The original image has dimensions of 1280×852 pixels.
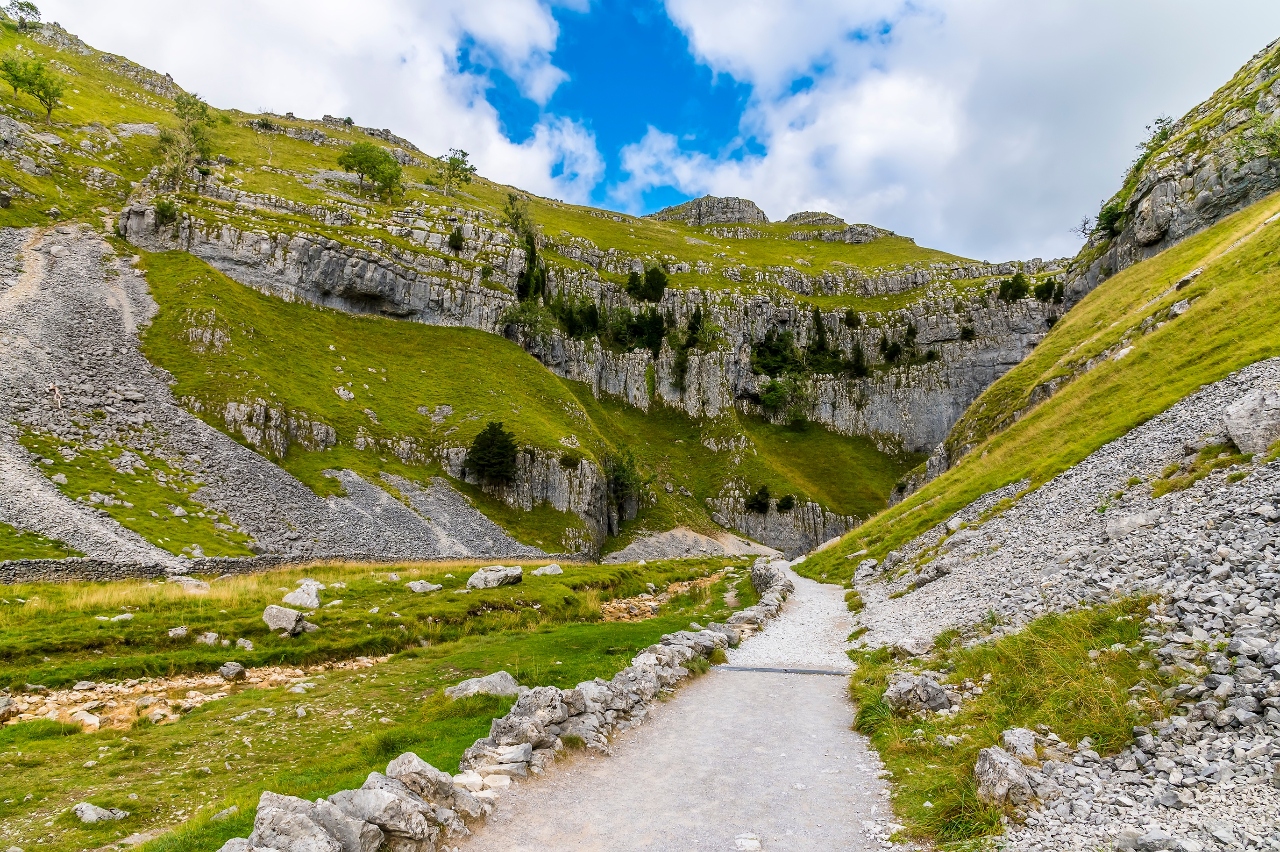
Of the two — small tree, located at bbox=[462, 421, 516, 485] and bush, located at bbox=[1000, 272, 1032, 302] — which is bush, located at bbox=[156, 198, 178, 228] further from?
bush, located at bbox=[1000, 272, 1032, 302]

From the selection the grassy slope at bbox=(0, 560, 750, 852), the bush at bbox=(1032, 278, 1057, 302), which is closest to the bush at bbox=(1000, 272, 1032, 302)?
the bush at bbox=(1032, 278, 1057, 302)

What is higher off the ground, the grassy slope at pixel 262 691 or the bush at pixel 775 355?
the bush at pixel 775 355

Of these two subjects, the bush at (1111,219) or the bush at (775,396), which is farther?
the bush at (775,396)

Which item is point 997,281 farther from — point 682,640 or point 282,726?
point 282,726

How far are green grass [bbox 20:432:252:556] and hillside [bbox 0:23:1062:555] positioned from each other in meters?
1.11

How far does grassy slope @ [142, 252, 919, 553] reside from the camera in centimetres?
6931

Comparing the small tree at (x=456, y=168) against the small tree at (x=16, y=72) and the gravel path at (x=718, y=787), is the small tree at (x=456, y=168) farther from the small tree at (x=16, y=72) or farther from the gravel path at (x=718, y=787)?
the gravel path at (x=718, y=787)

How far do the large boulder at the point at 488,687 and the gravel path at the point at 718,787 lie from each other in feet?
14.4

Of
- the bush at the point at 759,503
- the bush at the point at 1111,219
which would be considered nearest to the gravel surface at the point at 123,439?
the bush at the point at 759,503

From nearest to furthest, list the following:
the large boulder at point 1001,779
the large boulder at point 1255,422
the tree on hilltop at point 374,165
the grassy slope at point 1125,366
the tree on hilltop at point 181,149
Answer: the large boulder at point 1001,779 < the large boulder at point 1255,422 < the grassy slope at point 1125,366 < the tree on hilltop at point 181,149 < the tree on hilltop at point 374,165

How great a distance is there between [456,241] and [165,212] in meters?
47.4

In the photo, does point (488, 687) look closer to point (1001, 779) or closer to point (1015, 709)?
point (1001, 779)

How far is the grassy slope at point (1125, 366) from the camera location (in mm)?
30344

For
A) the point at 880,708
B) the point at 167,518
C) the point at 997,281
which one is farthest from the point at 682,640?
the point at 997,281
